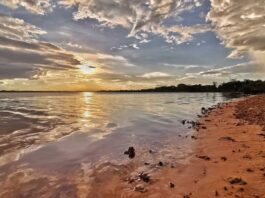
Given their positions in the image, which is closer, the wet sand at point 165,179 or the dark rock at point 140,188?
the wet sand at point 165,179

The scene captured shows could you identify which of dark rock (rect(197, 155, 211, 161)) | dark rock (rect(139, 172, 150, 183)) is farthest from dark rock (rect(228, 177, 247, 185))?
dark rock (rect(197, 155, 211, 161))

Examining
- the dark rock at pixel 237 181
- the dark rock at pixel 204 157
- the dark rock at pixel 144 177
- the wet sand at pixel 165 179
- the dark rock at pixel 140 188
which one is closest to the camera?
the wet sand at pixel 165 179

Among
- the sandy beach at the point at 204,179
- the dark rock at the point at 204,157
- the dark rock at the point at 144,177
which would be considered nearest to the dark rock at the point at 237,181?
the sandy beach at the point at 204,179

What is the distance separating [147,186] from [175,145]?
5912 millimetres

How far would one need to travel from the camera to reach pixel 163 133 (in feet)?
58.3

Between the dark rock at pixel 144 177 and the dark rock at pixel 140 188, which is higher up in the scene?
the dark rock at pixel 144 177

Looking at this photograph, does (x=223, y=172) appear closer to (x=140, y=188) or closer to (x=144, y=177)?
(x=144, y=177)

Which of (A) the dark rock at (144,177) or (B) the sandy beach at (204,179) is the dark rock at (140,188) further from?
(A) the dark rock at (144,177)

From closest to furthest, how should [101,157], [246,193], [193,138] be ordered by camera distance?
1. [246,193]
2. [101,157]
3. [193,138]

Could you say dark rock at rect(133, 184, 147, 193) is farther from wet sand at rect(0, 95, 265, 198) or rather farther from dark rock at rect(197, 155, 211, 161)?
dark rock at rect(197, 155, 211, 161)

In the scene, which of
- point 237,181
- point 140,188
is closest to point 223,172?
point 237,181

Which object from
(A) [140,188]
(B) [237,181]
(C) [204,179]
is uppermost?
(B) [237,181]

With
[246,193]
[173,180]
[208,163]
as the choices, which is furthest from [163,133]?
[246,193]

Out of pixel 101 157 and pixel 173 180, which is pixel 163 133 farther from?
pixel 173 180
